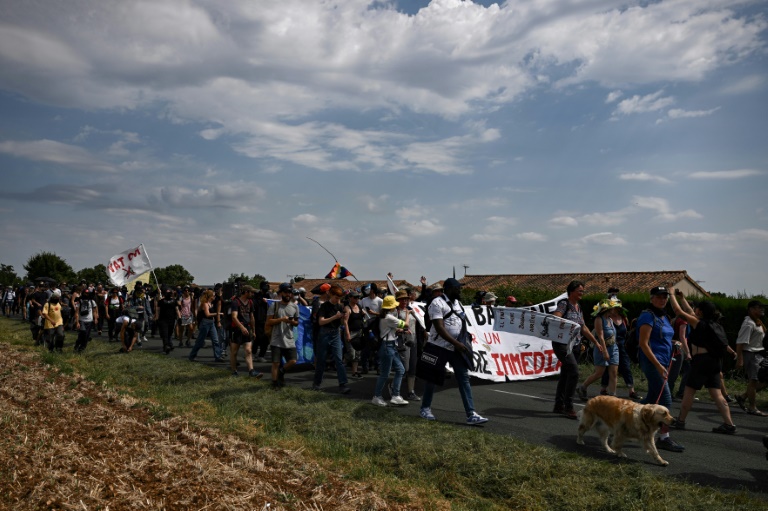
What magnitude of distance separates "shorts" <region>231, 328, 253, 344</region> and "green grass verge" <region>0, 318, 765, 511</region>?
1842 mm

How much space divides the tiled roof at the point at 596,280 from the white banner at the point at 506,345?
26.2 m

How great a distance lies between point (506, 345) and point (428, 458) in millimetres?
6923

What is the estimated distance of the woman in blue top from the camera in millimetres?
7312

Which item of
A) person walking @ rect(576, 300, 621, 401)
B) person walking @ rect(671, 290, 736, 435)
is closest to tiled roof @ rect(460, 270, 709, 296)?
person walking @ rect(576, 300, 621, 401)

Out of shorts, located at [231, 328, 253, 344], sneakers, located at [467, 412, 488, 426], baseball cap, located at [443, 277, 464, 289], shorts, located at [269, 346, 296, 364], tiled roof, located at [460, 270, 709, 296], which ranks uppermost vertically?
tiled roof, located at [460, 270, 709, 296]

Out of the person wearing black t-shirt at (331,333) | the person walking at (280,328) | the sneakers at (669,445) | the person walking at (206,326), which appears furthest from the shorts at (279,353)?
the sneakers at (669,445)

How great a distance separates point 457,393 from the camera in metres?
10.9

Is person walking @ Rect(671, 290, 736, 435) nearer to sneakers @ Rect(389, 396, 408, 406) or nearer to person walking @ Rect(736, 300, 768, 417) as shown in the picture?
person walking @ Rect(736, 300, 768, 417)

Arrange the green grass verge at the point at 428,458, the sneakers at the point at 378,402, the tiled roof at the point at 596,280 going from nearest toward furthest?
the green grass verge at the point at 428,458 → the sneakers at the point at 378,402 → the tiled roof at the point at 596,280

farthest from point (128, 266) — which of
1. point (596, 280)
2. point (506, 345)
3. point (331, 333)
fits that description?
point (596, 280)

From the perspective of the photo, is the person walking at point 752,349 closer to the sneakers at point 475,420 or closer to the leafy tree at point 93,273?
the sneakers at point 475,420

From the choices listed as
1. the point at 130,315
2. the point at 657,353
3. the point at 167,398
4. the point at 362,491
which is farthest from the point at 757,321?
the point at 130,315

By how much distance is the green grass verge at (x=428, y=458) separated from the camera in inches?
209

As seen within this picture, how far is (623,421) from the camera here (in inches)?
261
